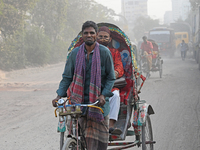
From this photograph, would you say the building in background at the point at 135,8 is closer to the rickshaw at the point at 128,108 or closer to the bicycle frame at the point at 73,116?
the rickshaw at the point at 128,108

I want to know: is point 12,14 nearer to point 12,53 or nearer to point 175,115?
point 12,53

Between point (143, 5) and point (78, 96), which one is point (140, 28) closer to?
point (78, 96)

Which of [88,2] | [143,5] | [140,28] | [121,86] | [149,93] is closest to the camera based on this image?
[121,86]

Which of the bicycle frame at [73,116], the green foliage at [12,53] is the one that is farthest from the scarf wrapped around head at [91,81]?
the green foliage at [12,53]

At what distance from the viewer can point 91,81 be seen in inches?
126

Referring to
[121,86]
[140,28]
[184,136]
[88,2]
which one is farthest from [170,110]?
[140,28]

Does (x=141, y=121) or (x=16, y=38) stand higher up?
(x=16, y=38)

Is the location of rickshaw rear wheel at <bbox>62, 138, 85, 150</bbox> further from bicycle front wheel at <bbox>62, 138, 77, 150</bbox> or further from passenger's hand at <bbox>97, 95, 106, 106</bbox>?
passenger's hand at <bbox>97, 95, 106, 106</bbox>

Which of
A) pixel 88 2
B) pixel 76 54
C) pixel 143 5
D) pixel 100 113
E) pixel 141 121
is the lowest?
pixel 141 121

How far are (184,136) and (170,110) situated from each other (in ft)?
6.82

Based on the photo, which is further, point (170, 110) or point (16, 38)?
point (16, 38)

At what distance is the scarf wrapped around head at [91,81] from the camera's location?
320 cm

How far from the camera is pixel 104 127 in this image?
11.1 ft

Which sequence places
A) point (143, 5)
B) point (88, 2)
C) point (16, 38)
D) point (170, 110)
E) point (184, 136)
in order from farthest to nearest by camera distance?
1. point (143, 5)
2. point (88, 2)
3. point (16, 38)
4. point (170, 110)
5. point (184, 136)
